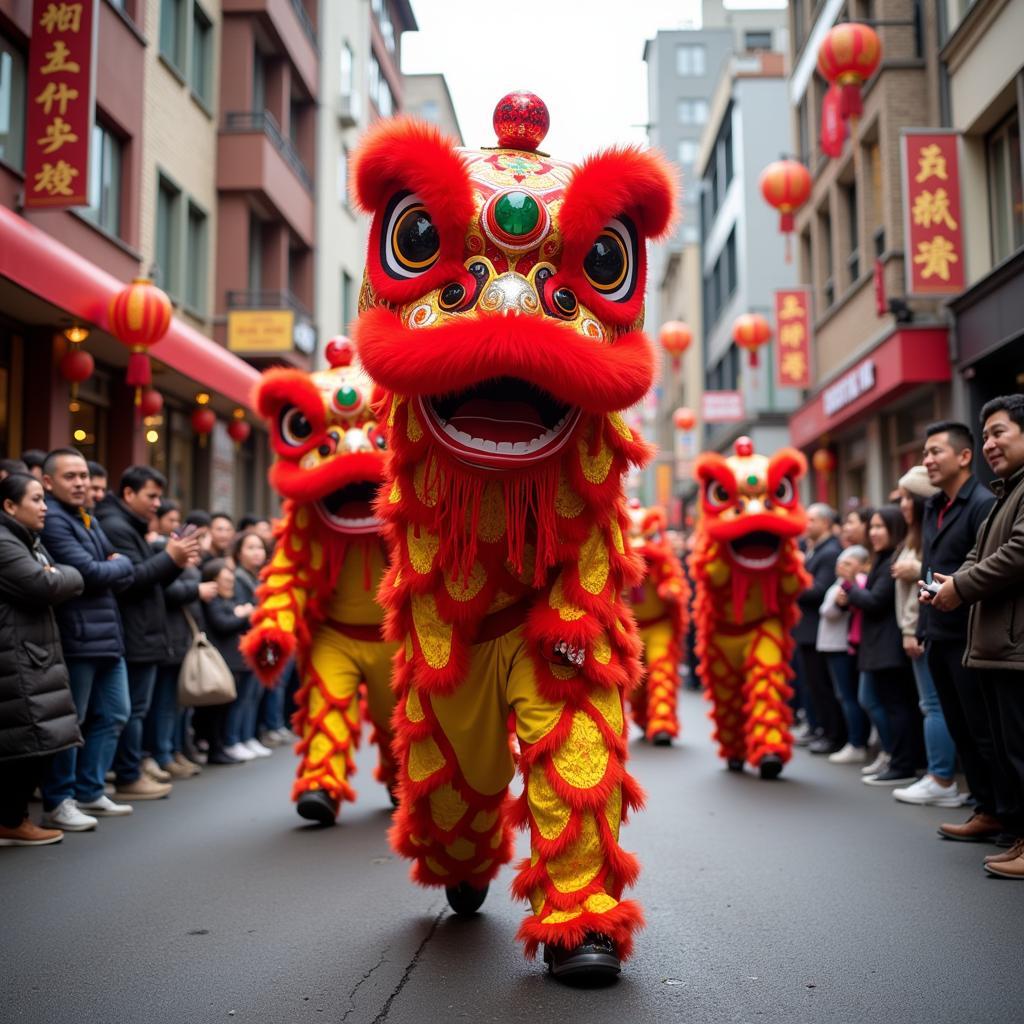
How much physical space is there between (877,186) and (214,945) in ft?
52.9

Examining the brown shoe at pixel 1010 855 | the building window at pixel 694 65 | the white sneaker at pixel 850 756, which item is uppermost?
the building window at pixel 694 65

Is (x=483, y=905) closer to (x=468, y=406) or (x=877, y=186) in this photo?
(x=468, y=406)

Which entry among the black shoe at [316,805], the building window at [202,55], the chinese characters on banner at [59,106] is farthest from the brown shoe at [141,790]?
the building window at [202,55]

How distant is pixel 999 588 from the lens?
198 inches

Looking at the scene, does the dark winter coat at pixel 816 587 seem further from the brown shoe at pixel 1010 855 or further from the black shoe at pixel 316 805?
the black shoe at pixel 316 805

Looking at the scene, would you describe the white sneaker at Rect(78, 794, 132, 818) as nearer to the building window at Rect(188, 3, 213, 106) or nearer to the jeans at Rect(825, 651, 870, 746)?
the jeans at Rect(825, 651, 870, 746)

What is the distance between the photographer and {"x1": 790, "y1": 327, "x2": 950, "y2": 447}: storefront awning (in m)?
14.5

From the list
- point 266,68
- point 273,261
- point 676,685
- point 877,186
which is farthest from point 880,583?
point 266,68

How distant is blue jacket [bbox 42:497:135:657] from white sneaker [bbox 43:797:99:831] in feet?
2.61

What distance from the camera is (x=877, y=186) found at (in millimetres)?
17672

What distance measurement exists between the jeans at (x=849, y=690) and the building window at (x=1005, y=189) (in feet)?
18.9

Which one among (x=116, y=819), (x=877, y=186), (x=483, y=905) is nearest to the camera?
(x=483, y=905)

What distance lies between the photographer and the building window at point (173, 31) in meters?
16.4

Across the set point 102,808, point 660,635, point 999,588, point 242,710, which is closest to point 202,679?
point 102,808
